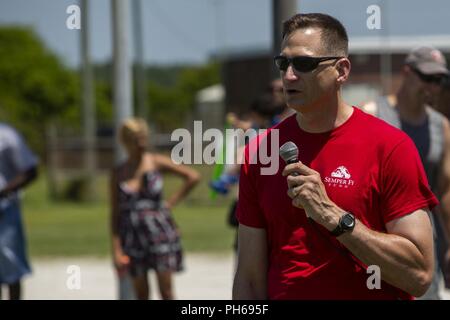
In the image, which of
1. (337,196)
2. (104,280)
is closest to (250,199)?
(337,196)

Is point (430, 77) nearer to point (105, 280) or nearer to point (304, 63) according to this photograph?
point (304, 63)

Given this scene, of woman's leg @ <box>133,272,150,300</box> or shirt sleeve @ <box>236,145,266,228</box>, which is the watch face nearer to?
shirt sleeve @ <box>236,145,266,228</box>

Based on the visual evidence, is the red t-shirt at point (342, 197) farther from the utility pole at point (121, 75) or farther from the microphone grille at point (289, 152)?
the utility pole at point (121, 75)

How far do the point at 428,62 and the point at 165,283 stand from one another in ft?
11.6

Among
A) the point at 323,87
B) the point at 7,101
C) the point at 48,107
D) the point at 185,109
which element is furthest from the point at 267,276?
the point at 185,109

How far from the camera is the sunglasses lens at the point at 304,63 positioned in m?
Answer: 3.33

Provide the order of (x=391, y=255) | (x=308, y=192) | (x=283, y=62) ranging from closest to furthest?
(x=308, y=192) < (x=391, y=255) < (x=283, y=62)

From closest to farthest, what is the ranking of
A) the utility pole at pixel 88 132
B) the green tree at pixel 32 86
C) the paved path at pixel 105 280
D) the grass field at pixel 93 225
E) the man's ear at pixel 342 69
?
1. the man's ear at pixel 342 69
2. the paved path at pixel 105 280
3. the grass field at pixel 93 225
4. the utility pole at pixel 88 132
5. the green tree at pixel 32 86

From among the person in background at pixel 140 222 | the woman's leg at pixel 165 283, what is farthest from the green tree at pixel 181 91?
the woman's leg at pixel 165 283

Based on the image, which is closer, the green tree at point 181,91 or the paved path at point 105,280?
the paved path at point 105,280

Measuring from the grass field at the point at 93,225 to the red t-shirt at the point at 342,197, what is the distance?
11894mm

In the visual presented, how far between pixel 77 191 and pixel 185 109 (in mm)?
67525

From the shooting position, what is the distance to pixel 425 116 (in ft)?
17.4
